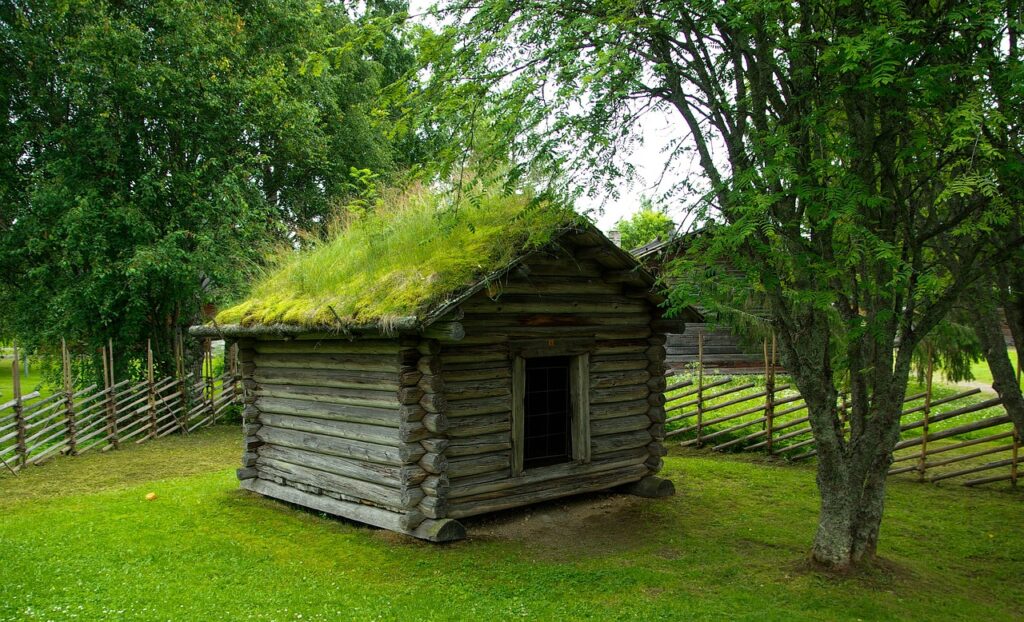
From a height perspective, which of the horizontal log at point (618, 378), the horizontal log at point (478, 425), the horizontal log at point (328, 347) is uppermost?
the horizontal log at point (328, 347)

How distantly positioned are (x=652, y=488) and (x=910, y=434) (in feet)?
20.4

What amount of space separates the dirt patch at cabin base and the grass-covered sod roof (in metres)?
2.96

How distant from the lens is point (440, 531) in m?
8.20

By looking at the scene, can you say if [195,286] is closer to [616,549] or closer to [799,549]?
[616,549]

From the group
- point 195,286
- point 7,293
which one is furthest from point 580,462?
point 7,293

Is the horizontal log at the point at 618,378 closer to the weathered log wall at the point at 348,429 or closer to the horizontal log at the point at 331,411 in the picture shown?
the weathered log wall at the point at 348,429

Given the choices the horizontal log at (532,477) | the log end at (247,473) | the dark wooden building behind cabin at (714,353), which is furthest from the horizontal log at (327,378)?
the dark wooden building behind cabin at (714,353)

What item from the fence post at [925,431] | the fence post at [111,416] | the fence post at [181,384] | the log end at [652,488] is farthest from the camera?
the fence post at [181,384]

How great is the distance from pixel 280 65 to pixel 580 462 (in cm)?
1434

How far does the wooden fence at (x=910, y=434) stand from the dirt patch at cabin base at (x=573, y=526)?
106 inches

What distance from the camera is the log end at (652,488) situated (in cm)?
A: 1052

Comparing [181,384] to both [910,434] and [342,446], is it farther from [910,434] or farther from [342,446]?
[910,434]

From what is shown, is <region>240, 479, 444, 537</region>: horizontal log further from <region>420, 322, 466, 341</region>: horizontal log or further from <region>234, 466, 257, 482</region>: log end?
<region>420, 322, 466, 341</region>: horizontal log

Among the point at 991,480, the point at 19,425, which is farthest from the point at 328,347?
the point at 991,480
